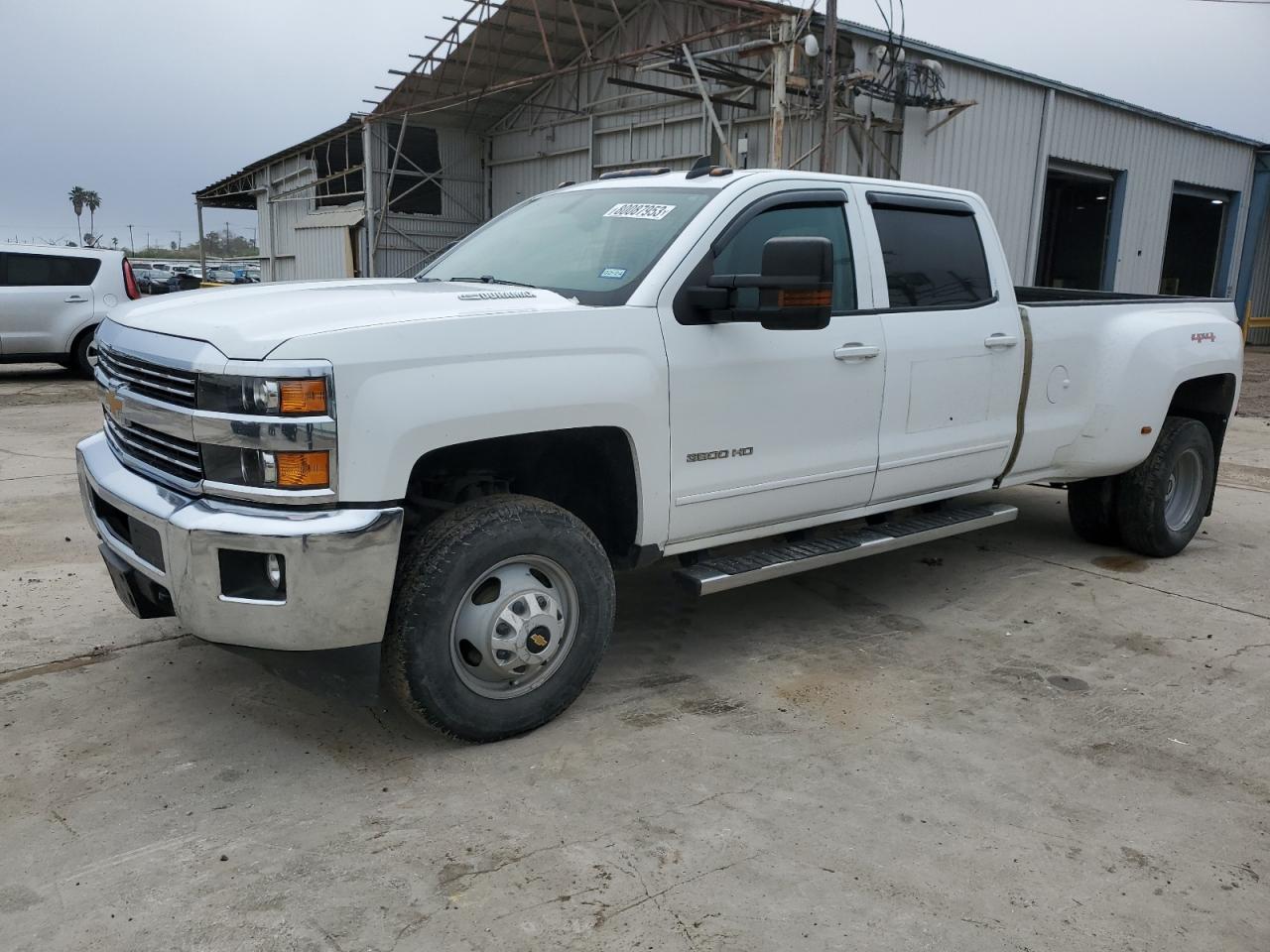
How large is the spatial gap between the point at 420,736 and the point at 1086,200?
27437 mm

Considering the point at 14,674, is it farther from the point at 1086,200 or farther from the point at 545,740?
the point at 1086,200

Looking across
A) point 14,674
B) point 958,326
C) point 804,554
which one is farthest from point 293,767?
point 958,326

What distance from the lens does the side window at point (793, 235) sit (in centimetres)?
400

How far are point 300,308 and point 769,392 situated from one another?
5.77ft

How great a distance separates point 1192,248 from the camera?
28.2 meters

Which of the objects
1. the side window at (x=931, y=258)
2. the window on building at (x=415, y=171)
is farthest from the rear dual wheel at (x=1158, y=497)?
the window on building at (x=415, y=171)

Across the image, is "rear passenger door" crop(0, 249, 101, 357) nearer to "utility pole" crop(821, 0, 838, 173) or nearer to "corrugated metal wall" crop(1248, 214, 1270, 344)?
"utility pole" crop(821, 0, 838, 173)

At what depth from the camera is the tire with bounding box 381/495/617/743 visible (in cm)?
324

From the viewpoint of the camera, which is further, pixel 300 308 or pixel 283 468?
pixel 300 308

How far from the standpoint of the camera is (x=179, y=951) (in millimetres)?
2457

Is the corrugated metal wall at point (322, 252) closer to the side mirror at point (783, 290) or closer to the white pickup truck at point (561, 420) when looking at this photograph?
the white pickup truck at point (561, 420)

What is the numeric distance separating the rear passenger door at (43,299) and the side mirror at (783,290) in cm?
1270

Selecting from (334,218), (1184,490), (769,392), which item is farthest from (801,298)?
(334,218)

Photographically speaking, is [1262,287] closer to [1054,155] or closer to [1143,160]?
[1143,160]
